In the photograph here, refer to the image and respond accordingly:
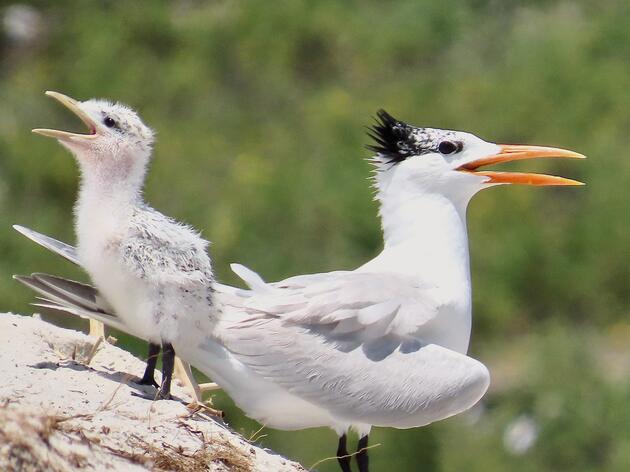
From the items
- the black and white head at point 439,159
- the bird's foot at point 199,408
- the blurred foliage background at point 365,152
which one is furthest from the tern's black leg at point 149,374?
the blurred foliage background at point 365,152

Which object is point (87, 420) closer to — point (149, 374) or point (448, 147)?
point (149, 374)

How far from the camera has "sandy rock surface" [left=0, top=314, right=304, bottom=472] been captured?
5.87 meters

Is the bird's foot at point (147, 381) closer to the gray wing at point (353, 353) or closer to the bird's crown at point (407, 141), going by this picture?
the gray wing at point (353, 353)

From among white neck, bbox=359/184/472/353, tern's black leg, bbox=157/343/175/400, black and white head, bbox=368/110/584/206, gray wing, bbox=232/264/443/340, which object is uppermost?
black and white head, bbox=368/110/584/206

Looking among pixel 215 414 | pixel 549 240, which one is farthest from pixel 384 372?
pixel 549 240

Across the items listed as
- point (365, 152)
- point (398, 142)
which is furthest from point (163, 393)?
point (365, 152)

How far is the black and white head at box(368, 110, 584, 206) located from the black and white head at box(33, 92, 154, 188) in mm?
1255

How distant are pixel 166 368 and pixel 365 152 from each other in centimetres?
1078

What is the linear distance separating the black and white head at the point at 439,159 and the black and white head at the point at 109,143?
1.26m

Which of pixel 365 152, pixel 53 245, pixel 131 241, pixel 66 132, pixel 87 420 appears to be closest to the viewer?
pixel 87 420

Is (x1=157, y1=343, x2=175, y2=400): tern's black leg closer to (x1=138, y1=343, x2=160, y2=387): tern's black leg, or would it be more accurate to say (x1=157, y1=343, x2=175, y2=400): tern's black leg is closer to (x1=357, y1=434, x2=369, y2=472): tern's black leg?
(x1=138, y1=343, x2=160, y2=387): tern's black leg

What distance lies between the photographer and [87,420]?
20.7 ft

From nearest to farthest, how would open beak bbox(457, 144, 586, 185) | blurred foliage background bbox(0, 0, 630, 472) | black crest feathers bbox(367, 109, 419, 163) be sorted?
open beak bbox(457, 144, 586, 185), black crest feathers bbox(367, 109, 419, 163), blurred foliage background bbox(0, 0, 630, 472)

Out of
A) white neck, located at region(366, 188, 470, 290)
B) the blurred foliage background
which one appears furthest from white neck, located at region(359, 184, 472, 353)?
the blurred foliage background
